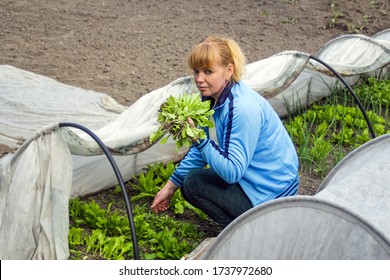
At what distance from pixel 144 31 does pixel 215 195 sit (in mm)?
4065

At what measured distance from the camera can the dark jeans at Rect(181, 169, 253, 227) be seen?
11.7 feet

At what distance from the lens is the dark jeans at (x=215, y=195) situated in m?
3.55

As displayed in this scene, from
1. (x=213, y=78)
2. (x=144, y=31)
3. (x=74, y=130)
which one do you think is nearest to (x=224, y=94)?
(x=213, y=78)

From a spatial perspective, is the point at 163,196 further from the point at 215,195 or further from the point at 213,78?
the point at 213,78

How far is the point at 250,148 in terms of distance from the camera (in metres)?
3.31

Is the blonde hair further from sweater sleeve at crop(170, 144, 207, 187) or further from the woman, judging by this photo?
sweater sleeve at crop(170, 144, 207, 187)

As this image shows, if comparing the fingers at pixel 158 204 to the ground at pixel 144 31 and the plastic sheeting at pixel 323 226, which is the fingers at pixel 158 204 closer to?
the plastic sheeting at pixel 323 226

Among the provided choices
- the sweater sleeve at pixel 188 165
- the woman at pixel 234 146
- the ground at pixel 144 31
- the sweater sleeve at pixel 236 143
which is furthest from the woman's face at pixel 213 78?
the ground at pixel 144 31

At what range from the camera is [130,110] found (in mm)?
4469

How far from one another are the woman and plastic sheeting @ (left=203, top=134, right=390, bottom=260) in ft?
1.75

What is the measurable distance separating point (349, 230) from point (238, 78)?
1109 mm

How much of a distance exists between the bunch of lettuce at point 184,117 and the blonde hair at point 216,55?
0.65 ft
